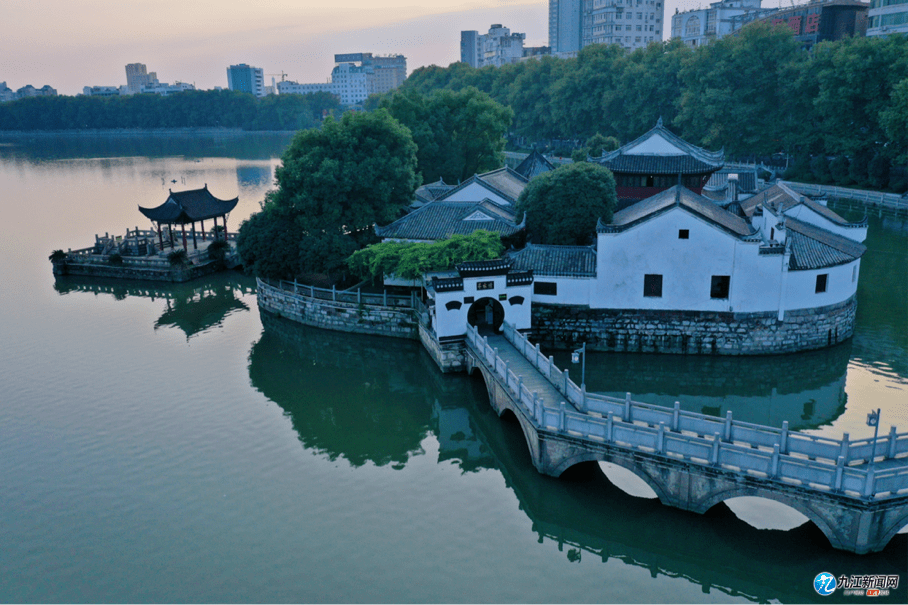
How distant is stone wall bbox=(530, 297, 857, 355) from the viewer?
27.1 metres

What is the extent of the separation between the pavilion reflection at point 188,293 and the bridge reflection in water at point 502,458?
3.96 meters

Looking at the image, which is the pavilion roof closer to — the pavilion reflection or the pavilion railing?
the pavilion reflection

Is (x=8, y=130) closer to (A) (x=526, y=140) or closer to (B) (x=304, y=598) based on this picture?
(A) (x=526, y=140)

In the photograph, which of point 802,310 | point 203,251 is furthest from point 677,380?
point 203,251

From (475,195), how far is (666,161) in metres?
10.8

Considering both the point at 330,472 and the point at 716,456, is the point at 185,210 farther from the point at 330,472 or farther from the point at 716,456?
the point at 716,456

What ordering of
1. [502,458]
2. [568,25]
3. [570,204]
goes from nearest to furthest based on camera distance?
[502,458] < [570,204] < [568,25]

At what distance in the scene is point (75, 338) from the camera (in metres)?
31.6

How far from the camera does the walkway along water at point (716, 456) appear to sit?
14.9m

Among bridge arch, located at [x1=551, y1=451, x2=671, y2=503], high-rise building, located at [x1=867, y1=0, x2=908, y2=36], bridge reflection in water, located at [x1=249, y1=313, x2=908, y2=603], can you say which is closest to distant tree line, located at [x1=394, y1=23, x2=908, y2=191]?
high-rise building, located at [x1=867, y1=0, x2=908, y2=36]

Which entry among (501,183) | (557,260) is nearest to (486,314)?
(557,260)

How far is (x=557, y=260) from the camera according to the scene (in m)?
28.5

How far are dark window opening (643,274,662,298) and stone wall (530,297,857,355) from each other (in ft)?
2.46

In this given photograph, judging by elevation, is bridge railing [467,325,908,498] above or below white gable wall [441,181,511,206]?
below
